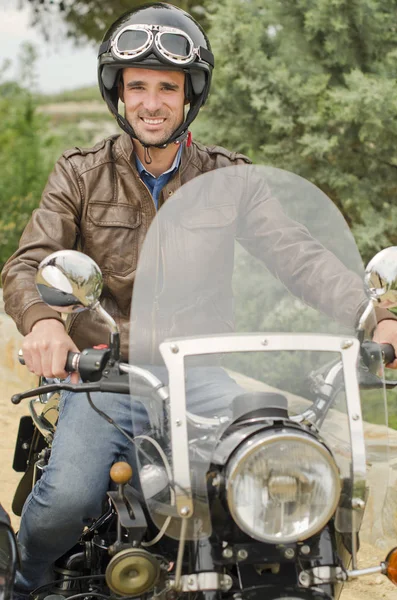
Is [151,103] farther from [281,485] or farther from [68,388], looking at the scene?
[281,485]

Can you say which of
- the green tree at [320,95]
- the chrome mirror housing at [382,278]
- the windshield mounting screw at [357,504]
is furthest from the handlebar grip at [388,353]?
the green tree at [320,95]

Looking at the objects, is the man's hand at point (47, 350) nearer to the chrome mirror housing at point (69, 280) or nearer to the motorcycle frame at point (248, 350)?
the chrome mirror housing at point (69, 280)

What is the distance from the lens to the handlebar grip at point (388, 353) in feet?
6.45

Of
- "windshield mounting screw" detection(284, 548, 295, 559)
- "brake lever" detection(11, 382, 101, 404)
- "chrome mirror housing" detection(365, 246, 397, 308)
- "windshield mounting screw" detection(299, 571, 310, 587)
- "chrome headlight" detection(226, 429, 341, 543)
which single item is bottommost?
"windshield mounting screw" detection(299, 571, 310, 587)

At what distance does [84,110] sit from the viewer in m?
18.4

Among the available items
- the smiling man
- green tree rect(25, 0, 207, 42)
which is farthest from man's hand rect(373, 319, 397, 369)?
green tree rect(25, 0, 207, 42)

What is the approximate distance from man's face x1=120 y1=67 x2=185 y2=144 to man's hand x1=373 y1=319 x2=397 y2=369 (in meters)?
0.95

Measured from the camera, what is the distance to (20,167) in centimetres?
884

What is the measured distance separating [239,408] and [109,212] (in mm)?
1054

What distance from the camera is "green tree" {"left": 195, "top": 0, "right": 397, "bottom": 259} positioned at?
5.68 meters

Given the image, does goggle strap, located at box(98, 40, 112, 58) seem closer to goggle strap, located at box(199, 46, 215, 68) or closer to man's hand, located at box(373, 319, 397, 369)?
goggle strap, located at box(199, 46, 215, 68)

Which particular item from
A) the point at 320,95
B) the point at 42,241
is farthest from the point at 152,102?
the point at 320,95

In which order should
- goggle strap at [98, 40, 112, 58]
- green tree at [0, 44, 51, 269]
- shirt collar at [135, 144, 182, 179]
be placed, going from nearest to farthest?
1. goggle strap at [98, 40, 112, 58]
2. shirt collar at [135, 144, 182, 179]
3. green tree at [0, 44, 51, 269]

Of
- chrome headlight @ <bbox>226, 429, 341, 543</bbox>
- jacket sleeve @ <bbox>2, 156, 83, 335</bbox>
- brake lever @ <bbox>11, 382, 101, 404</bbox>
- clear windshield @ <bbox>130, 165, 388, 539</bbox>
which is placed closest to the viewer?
chrome headlight @ <bbox>226, 429, 341, 543</bbox>
